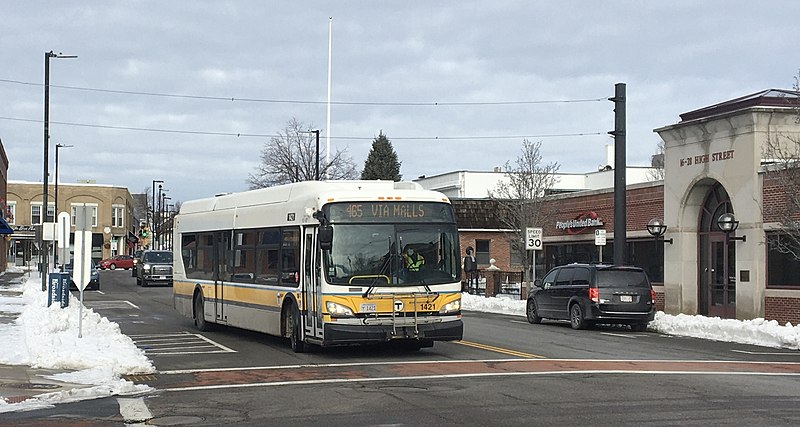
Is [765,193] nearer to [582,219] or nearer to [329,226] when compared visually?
[582,219]

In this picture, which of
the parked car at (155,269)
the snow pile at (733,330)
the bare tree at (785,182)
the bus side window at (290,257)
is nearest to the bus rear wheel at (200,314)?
the bus side window at (290,257)

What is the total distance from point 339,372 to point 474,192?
2287 inches

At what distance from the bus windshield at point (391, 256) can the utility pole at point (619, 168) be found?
1392 cm

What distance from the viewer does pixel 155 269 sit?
172 ft

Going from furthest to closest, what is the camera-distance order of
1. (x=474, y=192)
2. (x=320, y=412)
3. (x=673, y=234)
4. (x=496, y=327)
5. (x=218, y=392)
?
1. (x=474, y=192)
2. (x=673, y=234)
3. (x=496, y=327)
4. (x=218, y=392)
5. (x=320, y=412)

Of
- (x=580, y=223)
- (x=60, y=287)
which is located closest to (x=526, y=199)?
(x=580, y=223)

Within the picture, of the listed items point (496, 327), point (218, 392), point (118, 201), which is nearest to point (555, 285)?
point (496, 327)

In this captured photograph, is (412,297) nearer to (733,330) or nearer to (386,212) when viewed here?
(386,212)

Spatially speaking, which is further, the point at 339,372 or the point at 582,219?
the point at 582,219

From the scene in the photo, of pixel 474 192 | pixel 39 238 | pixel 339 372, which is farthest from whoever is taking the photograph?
pixel 474 192

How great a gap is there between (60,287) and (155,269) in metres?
25.1

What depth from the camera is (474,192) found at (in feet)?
238

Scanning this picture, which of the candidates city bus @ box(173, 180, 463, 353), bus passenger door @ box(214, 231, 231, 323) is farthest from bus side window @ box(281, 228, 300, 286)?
bus passenger door @ box(214, 231, 231, 323)

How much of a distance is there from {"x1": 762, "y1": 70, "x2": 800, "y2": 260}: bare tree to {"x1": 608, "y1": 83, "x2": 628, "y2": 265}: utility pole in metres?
4.06
